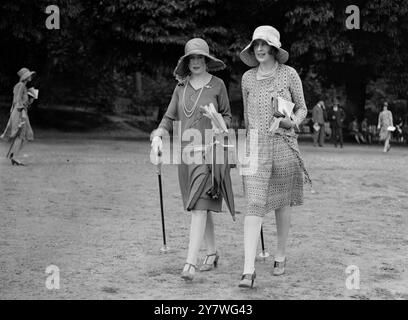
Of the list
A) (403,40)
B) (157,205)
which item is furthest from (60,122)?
(157,205)

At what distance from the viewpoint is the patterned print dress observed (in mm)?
6500

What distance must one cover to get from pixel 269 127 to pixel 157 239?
2409 millimetres

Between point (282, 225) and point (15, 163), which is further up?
point (15, 163)

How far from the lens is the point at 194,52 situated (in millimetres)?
6742

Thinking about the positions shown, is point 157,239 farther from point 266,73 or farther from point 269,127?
point 266,73

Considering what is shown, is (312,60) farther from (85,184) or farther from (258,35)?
(258,35)

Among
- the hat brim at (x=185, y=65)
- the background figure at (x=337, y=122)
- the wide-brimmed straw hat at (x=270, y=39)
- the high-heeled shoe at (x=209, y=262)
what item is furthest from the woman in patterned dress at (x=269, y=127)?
the background figure at (x=337, y=122)

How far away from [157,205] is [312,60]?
21.1 meters

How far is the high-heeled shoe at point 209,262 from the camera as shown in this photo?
693 centimetres

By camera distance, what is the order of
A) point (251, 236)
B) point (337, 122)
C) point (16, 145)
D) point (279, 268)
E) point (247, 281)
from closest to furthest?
point (247, 281) → point (251, 236) → point (279, 268) → point (16, 145) → point (337, 122)

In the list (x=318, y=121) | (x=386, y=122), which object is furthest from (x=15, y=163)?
(x=318, y=121)

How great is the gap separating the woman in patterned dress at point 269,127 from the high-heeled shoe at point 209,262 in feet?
1.90

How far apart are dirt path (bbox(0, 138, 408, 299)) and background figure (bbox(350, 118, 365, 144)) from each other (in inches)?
707

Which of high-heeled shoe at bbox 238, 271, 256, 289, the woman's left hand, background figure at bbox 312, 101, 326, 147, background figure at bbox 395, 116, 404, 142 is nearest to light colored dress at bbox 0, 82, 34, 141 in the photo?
the woman's left hand
